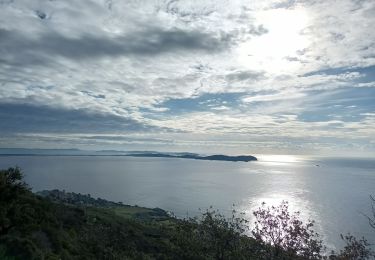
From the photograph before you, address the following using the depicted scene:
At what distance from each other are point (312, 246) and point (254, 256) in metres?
13.0

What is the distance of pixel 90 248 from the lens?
57.3m

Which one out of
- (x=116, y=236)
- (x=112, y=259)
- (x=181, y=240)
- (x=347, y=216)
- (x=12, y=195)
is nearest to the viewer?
(x=12, y=195)

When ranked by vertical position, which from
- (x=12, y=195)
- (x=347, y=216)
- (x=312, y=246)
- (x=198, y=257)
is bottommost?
(x=347, y=216)

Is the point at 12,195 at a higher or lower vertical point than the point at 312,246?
higher

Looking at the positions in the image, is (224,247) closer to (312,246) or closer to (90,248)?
(312,246)

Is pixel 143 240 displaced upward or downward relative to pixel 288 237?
downward

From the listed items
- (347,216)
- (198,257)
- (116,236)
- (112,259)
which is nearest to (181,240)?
(198,257)

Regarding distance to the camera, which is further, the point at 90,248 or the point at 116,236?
the point at 116,236

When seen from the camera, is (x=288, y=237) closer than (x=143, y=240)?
Yes

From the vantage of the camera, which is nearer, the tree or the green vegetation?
the green vegetation

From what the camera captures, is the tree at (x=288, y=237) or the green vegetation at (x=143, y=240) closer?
the green vegetation at (x=143, y=240)

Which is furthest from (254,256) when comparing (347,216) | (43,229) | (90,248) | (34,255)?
(347,216)

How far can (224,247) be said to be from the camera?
182 ft

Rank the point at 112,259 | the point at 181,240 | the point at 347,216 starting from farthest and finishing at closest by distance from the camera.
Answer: the point at 347,216, the point at 181,240, the point at 112,259
